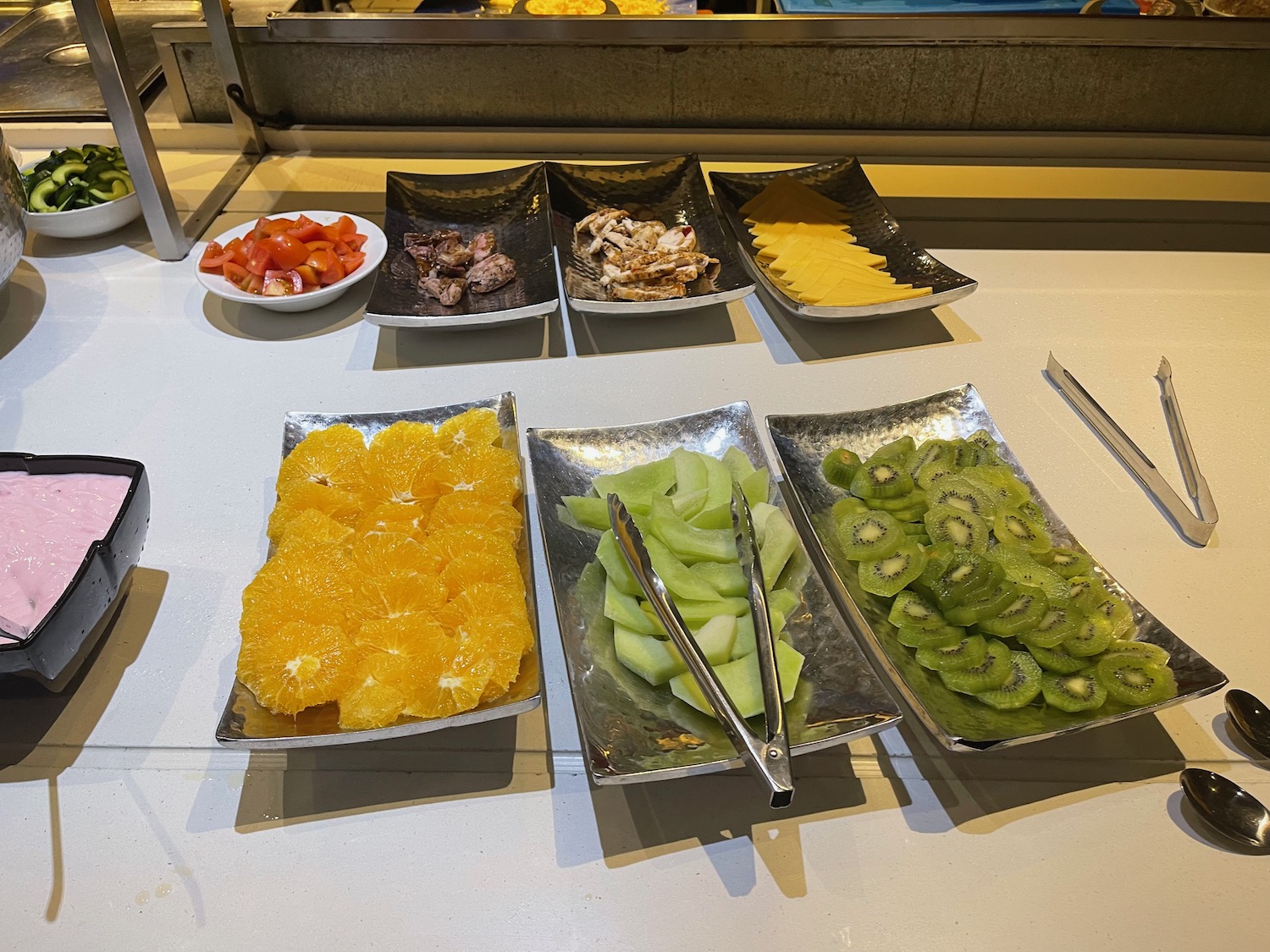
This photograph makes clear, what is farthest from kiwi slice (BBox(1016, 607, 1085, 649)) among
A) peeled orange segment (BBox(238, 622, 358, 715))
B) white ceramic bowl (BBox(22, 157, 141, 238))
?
white ceramic bowl (BBox(22, 157, 141, 238))

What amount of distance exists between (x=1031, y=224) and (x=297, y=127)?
1.57 metres

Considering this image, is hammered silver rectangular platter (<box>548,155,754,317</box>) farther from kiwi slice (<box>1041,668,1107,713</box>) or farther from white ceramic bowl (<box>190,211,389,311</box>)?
kiwi slice (<box>1041,668,1107,713</box>)

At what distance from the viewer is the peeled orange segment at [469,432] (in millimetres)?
1072

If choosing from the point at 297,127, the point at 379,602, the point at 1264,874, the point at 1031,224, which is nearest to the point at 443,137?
the point at 297,127

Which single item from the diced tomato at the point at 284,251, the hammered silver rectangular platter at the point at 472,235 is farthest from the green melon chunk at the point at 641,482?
the diced tomato at the point at 284,251

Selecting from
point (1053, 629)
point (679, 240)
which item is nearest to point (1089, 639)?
point (1053, 629)

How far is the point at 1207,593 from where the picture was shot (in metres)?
1.06

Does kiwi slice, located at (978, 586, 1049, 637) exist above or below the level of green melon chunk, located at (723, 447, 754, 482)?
below

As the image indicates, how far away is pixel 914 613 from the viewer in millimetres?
925

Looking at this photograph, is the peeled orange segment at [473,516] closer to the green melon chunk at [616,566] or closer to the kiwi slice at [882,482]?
the green melon chunk at [616,566]

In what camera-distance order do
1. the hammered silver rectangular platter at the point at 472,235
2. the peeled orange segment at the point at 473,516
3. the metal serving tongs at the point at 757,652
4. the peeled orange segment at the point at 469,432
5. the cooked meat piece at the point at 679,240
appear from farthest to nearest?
the cooked meat piece at the point at 679,240 → the hammered silver rectangular platter at the point at 472,235 → the peeled orange segment at the point at 469,432 → the peeled orange segment at the point at 473,516 → the metal serving tongs at the point at 757,652

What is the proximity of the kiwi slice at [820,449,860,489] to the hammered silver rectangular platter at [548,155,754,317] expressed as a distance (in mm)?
397

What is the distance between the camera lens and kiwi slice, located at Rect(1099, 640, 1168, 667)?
2.87ft

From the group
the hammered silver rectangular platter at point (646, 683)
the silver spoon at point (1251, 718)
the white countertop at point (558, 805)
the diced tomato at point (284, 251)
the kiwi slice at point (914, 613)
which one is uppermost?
the diced tomato at point (284, 251)
